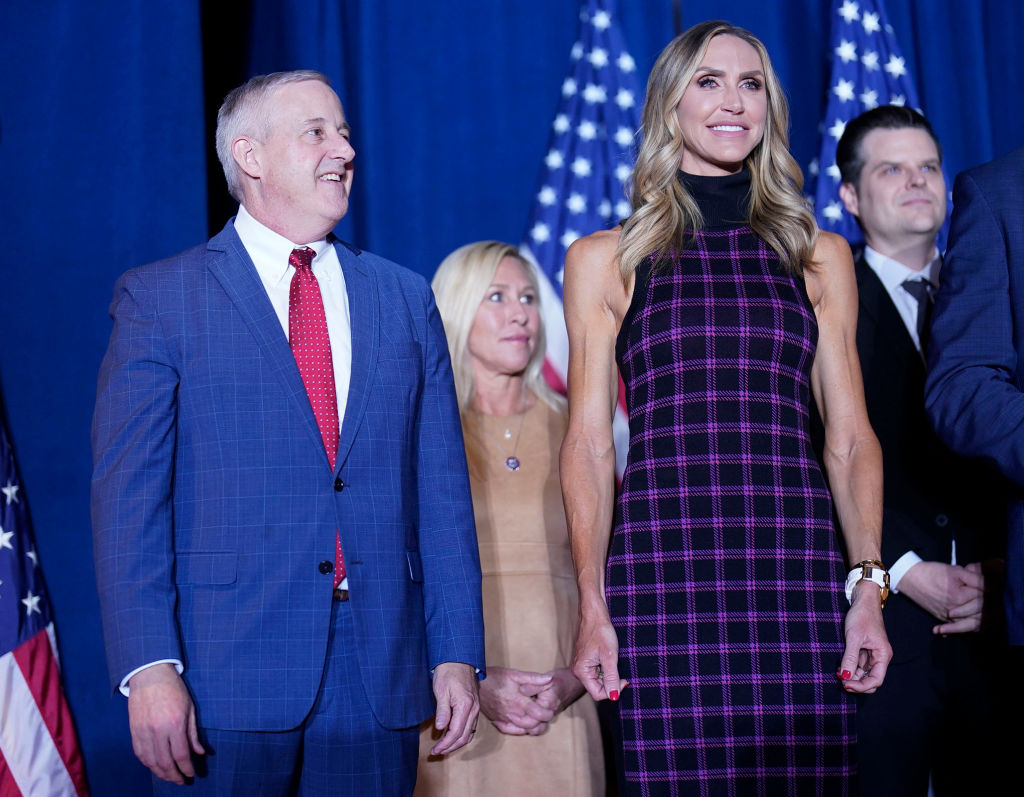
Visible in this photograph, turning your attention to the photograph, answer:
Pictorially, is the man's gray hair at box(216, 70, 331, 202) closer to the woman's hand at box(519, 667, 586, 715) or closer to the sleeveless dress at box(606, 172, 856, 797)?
the sleeveless dress at box(606, 172, 856, 797)

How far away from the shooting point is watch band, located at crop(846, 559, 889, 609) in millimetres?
2090

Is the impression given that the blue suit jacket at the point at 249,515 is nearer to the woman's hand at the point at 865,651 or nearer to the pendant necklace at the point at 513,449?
the woman's hand at the point at 865,651

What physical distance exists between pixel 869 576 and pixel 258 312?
45.3 inches

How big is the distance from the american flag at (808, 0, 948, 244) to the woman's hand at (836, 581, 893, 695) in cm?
223

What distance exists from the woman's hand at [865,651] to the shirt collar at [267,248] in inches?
45.3

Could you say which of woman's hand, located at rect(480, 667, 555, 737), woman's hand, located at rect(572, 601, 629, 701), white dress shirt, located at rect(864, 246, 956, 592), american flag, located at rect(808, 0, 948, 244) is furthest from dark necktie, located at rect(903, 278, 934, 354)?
woman's hand, located at rect(572, 601, 629, 701)

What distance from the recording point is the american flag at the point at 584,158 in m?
4.04

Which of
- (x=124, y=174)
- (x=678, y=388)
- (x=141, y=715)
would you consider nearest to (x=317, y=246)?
(x=678, y=388)

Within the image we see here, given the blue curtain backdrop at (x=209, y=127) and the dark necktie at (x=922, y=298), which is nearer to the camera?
the dark necktie at (x=922, y=298)

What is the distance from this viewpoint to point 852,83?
418 centimetres

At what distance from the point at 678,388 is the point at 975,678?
120 centimetres

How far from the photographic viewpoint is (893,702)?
281 cm

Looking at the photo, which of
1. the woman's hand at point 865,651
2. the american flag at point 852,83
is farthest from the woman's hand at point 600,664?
the american flag at point 852,83

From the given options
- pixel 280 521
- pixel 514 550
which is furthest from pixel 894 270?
pixel 280 521
